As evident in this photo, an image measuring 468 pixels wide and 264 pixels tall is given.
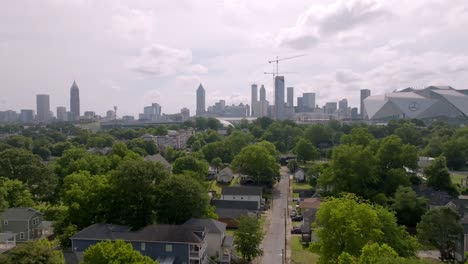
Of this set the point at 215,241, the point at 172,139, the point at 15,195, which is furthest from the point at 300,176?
the point at 172,139

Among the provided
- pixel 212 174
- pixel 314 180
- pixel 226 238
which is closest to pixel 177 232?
pixel 226 238

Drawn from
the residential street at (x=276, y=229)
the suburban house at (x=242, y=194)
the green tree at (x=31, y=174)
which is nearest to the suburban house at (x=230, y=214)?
the residential street at (x=276, y=229)

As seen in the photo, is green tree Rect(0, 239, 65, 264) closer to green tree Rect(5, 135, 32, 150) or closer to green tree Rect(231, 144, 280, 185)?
green tree Rect(231, 144, 280, 185)

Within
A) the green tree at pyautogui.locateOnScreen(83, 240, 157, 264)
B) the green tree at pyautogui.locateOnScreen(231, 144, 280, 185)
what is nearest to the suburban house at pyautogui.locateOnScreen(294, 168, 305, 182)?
the green tree at pyautogui.locateOnScreen(231, 144, 280, 185)

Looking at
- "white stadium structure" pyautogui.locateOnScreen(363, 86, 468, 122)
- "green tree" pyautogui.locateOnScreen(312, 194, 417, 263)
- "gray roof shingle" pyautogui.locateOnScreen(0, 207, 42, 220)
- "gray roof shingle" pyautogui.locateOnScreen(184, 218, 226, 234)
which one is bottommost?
"gray roof shingle" pyautogui.locateOnScreen(0, 207, 42, 220)

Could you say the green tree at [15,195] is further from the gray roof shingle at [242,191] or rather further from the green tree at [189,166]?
the gray roof shingle at [242,191]

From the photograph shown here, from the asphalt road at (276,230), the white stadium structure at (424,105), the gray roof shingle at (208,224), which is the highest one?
the white stadium structure at (424,105)

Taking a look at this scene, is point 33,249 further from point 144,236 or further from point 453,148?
point 453,148
